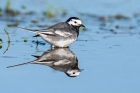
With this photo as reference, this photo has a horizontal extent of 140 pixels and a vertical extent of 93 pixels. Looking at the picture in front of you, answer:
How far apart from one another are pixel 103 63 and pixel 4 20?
5.50 metres

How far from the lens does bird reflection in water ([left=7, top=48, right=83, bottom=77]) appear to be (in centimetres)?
877

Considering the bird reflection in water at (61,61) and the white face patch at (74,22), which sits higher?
the white face patch at (74,22)

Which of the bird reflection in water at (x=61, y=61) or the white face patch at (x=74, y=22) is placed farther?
the white face patch at (x=74, y=22)

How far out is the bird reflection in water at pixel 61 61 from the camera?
28.8ft

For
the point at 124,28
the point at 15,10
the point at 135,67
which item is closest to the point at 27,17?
the point at 15,10

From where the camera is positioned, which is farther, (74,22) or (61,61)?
(74,22)

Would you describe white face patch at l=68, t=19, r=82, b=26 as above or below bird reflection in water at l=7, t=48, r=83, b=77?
above

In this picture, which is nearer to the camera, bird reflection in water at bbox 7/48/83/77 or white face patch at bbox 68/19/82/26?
bird reflection in water at bbox 7/48/83/77

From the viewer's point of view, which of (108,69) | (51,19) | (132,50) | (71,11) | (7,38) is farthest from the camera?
(71,11)

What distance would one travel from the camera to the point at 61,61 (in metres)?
9.44

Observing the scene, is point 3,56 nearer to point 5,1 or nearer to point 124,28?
point 124,28

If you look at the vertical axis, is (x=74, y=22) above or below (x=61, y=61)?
above

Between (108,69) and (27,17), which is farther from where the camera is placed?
(27,17)

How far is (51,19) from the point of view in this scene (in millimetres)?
14859
